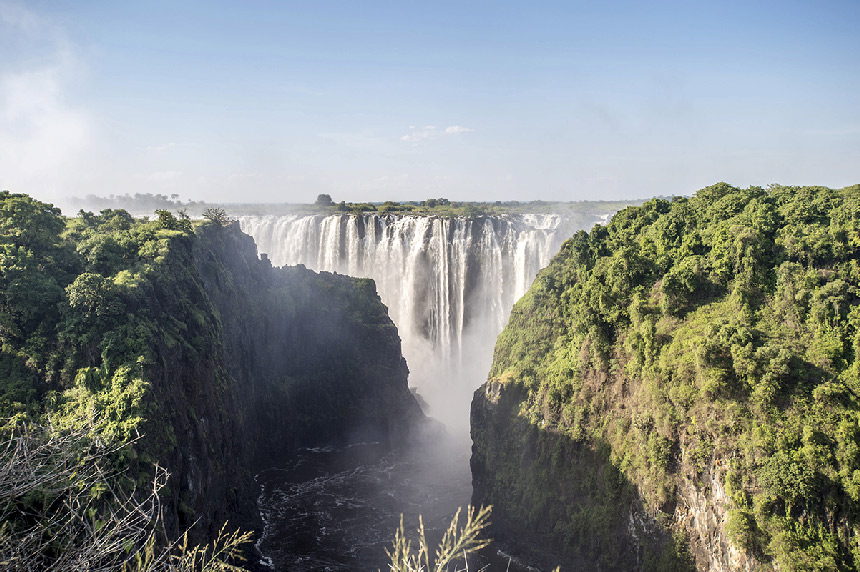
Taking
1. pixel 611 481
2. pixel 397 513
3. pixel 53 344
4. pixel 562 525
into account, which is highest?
pixel 53 344

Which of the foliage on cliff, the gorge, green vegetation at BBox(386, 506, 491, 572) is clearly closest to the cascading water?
the gorge

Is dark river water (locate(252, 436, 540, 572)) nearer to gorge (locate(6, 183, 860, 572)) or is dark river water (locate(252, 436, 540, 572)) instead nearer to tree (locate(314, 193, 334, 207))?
gorge (locate(6, 183, 860, 572))

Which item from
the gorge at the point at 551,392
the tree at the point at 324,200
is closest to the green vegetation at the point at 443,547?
the gorge at the point at 551,392

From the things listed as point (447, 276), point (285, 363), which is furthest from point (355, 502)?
point (447, 276)

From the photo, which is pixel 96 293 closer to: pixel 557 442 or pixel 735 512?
pixel 557 442

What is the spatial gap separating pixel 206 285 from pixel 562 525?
78.8ft

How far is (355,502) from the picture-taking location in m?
40.2

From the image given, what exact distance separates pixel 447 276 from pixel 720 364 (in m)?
39.3

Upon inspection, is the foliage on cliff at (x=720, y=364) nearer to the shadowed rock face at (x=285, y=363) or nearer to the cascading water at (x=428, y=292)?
the cascading water at (x=428, y=292)

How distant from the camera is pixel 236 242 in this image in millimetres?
48969

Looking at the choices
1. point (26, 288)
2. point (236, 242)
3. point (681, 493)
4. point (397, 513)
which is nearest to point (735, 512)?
point (681, 493)

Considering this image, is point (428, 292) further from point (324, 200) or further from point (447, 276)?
point (324, 200)

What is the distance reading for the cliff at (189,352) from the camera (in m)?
24.8

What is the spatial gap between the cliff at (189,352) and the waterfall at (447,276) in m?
11.2
